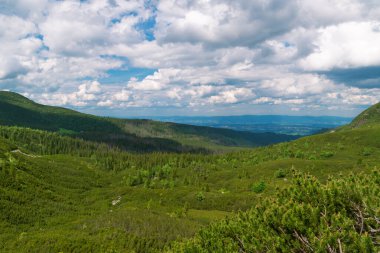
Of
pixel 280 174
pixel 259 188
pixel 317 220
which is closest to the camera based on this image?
pixel 317 220

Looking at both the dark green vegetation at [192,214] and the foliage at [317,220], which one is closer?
the foliage at [317,220]

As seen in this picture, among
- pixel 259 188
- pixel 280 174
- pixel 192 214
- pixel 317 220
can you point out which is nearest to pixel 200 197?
pixel 192 214

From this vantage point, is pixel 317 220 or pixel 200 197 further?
pixel 200 197

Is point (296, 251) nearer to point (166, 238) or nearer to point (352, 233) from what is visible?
point (352, 233)

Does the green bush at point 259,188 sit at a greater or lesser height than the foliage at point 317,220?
lesser

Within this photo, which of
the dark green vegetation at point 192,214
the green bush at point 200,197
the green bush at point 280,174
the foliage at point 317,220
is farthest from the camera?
the green bush at point 280,174

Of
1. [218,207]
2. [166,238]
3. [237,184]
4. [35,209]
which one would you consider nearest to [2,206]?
[35,209]

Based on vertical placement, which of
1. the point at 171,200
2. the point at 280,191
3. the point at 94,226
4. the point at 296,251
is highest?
the point at 280,191

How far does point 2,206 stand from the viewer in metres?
92.3

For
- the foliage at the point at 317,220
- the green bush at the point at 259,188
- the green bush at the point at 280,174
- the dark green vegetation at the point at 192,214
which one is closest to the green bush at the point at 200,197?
the dark green vegetation at the point at 192,214

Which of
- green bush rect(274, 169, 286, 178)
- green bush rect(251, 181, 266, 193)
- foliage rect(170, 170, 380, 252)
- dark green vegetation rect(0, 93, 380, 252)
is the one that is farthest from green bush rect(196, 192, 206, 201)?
foliage rect(170, 170, 380, 252)

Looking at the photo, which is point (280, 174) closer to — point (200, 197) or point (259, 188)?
point (259, 188)

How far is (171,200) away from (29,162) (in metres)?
89.9

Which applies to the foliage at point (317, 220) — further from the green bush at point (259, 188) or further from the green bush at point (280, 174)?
the green bush at point (280, 174)
